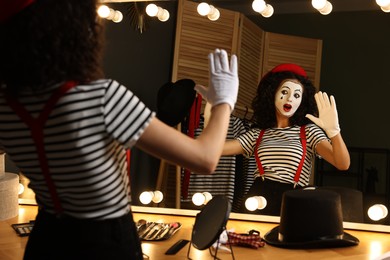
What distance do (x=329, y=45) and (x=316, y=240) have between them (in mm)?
600

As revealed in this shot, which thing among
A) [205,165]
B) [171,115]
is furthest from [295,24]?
[205,165]

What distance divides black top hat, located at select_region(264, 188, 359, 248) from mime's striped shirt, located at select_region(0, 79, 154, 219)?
56 centimetres

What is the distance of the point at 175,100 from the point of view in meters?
1.59

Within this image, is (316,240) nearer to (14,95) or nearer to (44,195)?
(44,195)

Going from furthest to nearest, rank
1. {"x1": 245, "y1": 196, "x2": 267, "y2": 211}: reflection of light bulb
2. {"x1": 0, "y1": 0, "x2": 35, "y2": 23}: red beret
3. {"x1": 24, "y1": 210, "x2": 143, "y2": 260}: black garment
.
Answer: {"x1": 245, "y1": 196, "x2": 267, "y2": 211}: reflection of light bulb < {"x1": 24, "y1": 210, "x2": 143, "y2": 260}: black garment < {"x1": 0, "y1": 0, "x2": 35, "y2": 23}: red beret

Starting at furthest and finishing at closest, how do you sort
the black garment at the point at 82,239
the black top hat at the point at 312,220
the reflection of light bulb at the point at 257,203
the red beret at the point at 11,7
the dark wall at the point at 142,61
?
the dark wall at the point at 142,61 → the reflection of light bulb at the point at 257,203 → the black top hat at the point at 312,220 → the black garment at the point at 82,239 → the red beret at the point at 11,7

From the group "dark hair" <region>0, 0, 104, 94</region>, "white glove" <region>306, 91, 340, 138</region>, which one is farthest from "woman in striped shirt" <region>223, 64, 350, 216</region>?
"dark hair" <region>0, 0, 104, 94</region>

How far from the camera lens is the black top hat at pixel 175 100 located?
152cm

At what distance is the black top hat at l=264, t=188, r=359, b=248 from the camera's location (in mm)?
1126

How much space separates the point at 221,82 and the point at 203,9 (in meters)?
0.84

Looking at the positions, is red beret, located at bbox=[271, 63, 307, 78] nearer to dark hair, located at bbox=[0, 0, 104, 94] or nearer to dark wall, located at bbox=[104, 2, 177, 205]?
dark wall, located at bbox=[104, 2, 177, 205]

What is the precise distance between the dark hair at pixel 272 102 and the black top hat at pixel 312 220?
0.31m

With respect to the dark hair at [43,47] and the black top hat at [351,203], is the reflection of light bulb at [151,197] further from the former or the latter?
the dark hair at [43,47]

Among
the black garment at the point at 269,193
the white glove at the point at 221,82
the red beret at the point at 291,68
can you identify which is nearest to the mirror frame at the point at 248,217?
the black garment at the point at 269,193
